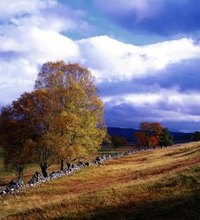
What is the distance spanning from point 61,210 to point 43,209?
6.01 ft

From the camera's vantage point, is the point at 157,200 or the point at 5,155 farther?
the point at 5,155

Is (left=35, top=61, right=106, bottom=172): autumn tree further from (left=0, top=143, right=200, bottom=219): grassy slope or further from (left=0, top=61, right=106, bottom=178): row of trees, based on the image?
(left=0, top=143, right=200, bottom=219): grassy slope

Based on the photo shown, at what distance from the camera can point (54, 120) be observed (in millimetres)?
68375

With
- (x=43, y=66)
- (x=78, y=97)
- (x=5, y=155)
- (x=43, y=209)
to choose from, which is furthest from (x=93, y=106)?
(x=43, y=209)

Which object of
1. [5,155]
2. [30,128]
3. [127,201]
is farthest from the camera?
[5,155]

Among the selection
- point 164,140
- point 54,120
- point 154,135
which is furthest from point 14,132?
point 154,135

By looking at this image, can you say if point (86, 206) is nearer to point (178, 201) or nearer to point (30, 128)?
point (178, 201)

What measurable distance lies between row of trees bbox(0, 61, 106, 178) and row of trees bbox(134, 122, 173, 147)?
113986mm

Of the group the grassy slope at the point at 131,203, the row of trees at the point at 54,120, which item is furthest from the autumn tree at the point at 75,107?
the grassy slope at the point at 131,203

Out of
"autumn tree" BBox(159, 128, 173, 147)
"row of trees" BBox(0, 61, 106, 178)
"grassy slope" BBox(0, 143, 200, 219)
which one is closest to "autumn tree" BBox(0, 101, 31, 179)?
"row of trees" BBox(0, 61, 106, 178)

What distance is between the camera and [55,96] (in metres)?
71.6

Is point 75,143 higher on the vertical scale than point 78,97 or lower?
lower

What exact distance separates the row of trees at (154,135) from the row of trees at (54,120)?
11399cm

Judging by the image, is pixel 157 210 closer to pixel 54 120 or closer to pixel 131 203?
pixel 131 203
